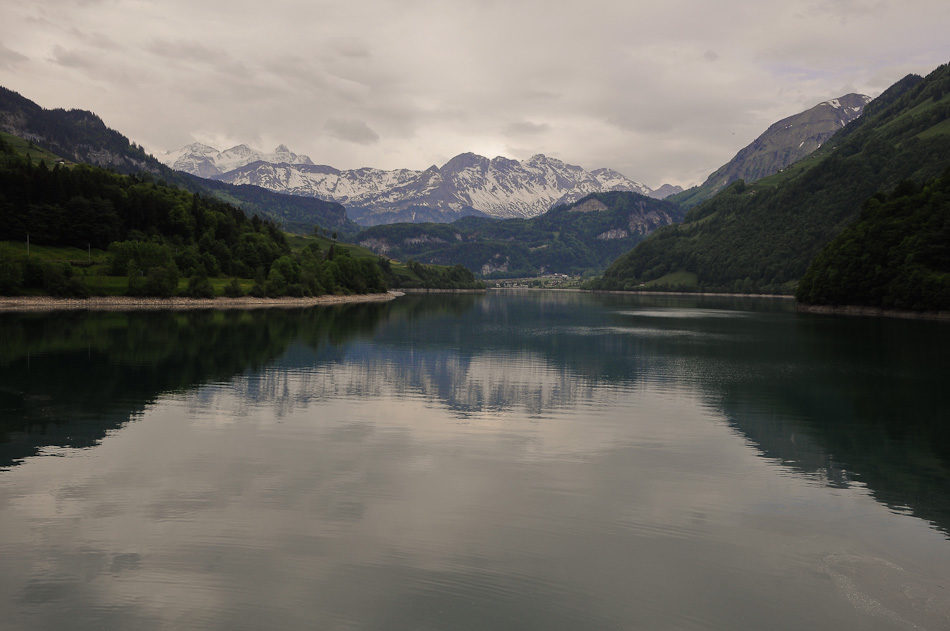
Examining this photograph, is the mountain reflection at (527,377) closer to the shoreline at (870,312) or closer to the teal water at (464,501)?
the teal water at (464,501)

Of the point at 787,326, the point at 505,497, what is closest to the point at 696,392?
the point at 505,497

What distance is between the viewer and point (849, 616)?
51.7ft

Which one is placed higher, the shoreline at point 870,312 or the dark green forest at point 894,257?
the dark green forest at point 894,257

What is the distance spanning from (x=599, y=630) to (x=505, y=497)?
961 cm

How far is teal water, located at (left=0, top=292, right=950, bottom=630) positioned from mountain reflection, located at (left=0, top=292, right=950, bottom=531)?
0.37 meters

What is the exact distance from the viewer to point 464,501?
2369cm

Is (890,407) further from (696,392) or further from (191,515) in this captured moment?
(191,515)

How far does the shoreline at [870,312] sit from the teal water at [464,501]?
9698cm

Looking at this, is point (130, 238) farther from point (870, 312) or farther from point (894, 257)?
point (870, 312)

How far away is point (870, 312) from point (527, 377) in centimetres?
13608

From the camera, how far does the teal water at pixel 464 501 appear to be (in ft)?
52.7

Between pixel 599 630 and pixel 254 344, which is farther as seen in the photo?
pixel 254 344

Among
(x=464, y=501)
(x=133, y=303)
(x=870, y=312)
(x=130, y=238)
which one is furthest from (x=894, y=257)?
(x=130, y=238)

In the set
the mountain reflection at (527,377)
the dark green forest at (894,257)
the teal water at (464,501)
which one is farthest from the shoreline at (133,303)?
the dark green forest at (894,257)
